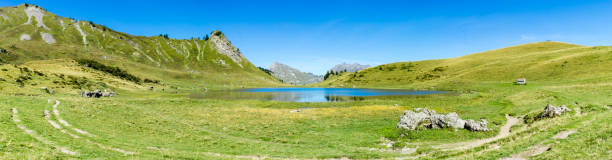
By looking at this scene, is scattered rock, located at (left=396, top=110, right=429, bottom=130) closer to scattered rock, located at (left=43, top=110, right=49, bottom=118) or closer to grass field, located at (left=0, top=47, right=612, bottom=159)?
grass field, located at (left=0, top=47, right=612, bottom=159)

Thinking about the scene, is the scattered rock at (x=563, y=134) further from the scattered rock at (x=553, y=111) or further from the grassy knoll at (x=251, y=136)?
the scattered rock at (x=553, y=111)

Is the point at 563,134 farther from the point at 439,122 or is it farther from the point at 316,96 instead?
the point at 316,96

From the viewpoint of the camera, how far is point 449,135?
2995 cm

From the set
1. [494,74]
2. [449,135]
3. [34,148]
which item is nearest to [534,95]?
[449,135]

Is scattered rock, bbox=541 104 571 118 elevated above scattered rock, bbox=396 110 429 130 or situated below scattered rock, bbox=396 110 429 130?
above

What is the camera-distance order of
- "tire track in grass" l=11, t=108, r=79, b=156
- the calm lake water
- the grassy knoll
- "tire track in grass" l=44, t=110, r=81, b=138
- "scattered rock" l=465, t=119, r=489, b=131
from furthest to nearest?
the calm lake water
"scattered rock" l=465, t=119, r=489, b=131
"tire track in grass" l=44, t=110, r=81, b=138
the grassy knoll
"tire track in grass" l=11, t=108, r=79, b=156

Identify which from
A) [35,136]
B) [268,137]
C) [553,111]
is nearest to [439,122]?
[553,111]

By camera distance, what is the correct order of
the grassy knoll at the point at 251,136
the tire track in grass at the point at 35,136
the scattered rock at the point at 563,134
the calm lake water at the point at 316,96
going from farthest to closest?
the calm lake water at the point at 316,96 < the scattered rock at the point at 563,134 < the grassy knoll at the point at 251,136 < the tire track in grass at the point at 35,136

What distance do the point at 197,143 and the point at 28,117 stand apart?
55.0ft

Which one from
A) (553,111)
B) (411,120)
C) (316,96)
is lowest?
(411,120)

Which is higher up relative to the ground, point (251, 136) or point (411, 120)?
point (411, 120)

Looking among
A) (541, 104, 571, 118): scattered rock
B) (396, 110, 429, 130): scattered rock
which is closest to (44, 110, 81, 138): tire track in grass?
(396, 110, 429, 130): scattered rock

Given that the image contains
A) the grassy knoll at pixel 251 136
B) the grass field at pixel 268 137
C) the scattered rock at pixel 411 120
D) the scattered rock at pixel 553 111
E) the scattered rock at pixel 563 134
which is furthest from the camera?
the scattered rock at pixel 411 120

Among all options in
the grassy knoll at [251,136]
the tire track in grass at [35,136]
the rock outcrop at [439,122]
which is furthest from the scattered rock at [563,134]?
the tire track in grass at [35,136]
